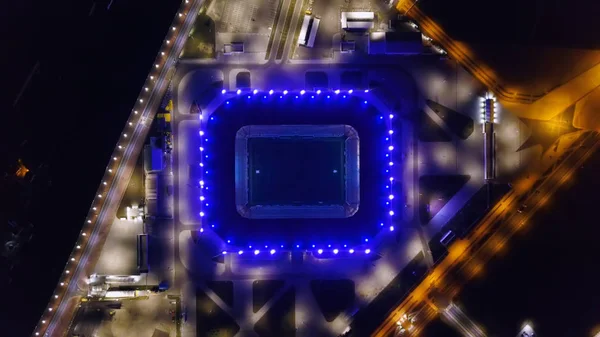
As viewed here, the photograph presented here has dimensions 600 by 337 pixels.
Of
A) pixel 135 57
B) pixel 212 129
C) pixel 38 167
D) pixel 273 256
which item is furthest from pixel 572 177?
pixel 38 167

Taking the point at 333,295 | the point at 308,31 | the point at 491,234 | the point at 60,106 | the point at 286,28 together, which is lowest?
the point at 333,295

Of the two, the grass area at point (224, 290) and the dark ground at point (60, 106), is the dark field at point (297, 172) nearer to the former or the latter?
the grass area at point (224, 290)

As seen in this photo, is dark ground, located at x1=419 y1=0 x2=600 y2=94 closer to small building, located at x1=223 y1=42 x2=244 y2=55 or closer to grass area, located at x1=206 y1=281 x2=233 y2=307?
small building, located at x1=223 y1=42 x2=244 y2=55

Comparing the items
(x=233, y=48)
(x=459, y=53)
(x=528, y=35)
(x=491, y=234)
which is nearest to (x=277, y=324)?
(x=491, y=234)

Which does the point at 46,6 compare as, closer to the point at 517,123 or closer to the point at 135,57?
the point at 135,57

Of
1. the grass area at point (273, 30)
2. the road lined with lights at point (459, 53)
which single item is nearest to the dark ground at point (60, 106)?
the grass area at point (273, 30)

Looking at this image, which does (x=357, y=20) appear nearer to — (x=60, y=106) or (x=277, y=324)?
(x=60, y=106)

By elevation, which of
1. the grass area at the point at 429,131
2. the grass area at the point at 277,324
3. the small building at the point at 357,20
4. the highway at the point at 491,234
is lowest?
the grass area at the point at 277,324
